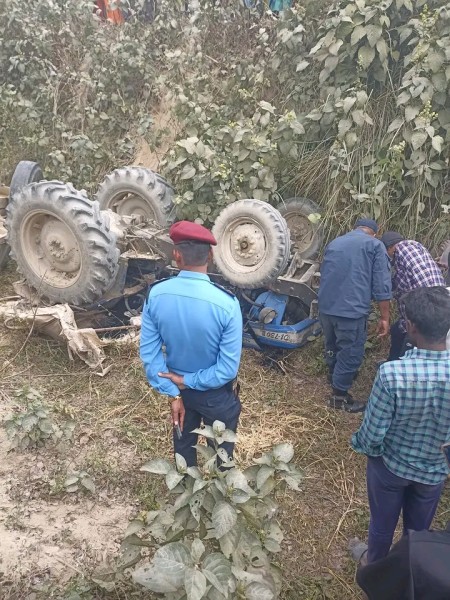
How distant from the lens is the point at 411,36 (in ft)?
15.7

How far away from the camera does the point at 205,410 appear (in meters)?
2.63

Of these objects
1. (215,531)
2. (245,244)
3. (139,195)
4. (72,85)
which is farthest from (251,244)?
(72,85)

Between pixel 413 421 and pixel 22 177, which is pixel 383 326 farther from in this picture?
pixel 22 177

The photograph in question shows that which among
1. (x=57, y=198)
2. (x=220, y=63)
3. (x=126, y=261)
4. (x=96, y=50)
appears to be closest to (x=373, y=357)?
(x=126, y=261)

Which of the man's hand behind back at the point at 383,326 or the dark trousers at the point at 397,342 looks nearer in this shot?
the man's hand behind back at the point at 383,326

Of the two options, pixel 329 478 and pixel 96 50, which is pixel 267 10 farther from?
pixel 329 478

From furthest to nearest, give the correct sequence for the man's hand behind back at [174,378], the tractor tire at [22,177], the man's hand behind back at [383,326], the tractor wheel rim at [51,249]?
the tractor tire at [22,177] < the tractor wheel rim at [51,249] < the man's hand behind back at [383,326] < the man's hand behind back at [174,378]

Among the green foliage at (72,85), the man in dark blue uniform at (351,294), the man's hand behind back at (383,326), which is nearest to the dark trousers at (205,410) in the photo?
the man in dark blue uniform at (351,294)

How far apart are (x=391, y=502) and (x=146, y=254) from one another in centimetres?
305

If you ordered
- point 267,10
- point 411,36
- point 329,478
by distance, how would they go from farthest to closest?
point 267,10 → point 411,36 → point 329,478

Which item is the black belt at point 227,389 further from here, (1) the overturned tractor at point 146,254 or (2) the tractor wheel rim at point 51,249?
(2) the tractor wheel rim at point 51,249

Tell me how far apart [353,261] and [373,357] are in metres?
1.27

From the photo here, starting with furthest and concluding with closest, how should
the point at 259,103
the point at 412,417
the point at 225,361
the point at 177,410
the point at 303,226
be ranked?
the point at 259,103
the point at 303,226
the point at 177,410
the point at 225,361
the point at 412,417

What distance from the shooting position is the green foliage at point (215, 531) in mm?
1638
